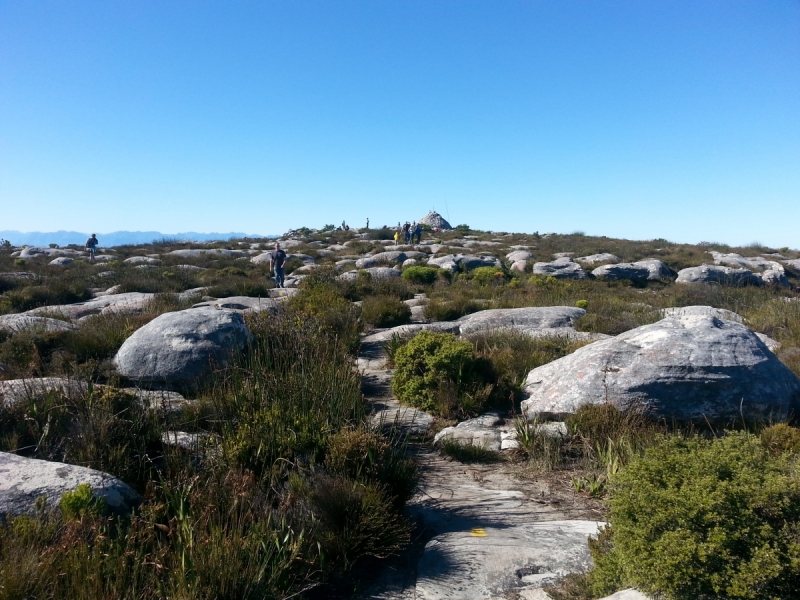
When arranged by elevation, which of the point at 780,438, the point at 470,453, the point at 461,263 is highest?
the point at 461,263

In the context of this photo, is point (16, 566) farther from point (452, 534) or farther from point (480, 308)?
point (480, 308)

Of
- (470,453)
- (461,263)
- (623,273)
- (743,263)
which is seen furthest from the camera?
(743,263)

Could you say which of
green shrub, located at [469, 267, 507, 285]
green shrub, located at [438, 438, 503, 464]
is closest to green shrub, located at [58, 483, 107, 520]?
green shrub, located at [438, 438, 503, 464]

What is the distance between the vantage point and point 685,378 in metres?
5.85

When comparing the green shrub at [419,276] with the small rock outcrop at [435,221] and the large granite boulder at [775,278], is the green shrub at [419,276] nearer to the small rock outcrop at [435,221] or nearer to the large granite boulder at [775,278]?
the large granite boulder at [775,278]

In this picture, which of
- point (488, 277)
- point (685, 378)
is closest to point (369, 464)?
point (685, 378)

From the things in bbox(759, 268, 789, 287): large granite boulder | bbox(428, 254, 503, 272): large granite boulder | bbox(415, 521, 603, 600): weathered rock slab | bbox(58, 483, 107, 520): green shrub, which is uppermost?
bbox(428, 254, 503, 272): large granite boulder

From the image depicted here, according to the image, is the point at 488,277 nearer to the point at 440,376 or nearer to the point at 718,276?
the point at 718,276

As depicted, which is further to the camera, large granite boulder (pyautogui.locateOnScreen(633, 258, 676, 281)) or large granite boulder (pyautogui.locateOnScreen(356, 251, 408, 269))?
large granite boulder (pyautogui.locateOnScreen(356, 251, 408, 269))

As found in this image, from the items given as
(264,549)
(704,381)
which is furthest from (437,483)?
(704,381)

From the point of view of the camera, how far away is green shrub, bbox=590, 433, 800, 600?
2.35 metres

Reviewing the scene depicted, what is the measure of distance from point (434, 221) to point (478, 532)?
65549 millimetres

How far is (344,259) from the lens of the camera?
30.3 meters

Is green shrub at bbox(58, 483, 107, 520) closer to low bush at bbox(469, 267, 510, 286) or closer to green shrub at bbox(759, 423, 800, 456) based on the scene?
green shrub at bbox(759, 423, 800, 456)
